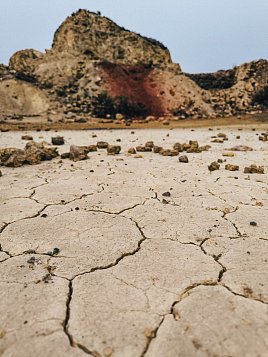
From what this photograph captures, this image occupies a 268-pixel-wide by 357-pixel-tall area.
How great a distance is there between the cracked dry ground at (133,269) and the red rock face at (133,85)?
37.0 feet

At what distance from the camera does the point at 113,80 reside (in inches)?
555

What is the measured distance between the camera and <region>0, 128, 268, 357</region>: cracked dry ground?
3.77 ft

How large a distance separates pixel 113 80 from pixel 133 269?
1350 cm

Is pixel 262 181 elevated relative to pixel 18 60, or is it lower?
lower

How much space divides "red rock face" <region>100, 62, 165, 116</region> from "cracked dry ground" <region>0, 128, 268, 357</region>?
11289mm

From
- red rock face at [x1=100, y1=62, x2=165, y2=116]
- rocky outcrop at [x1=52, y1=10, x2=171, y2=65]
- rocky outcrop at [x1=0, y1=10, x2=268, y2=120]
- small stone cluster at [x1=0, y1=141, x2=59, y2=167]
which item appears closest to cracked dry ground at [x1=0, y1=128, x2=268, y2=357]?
small stone cluster at [x1=0, y1=141, x2=59, y2=167]

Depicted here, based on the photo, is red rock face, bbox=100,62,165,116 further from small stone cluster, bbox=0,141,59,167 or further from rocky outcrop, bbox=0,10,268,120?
small stone cluster, bbox=0,141,59,167

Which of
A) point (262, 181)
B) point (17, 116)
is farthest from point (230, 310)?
point (17, 116)

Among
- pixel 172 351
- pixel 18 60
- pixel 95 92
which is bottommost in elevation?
pixel 172 351

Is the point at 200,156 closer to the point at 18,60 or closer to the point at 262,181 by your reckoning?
the point at 262,181

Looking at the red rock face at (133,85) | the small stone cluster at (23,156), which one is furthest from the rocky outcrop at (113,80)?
the small stone cluster at (23,156)

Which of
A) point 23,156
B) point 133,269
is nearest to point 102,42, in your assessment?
point 23,156

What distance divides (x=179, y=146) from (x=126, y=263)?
3.73 metres

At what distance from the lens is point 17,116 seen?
36.4 ft
